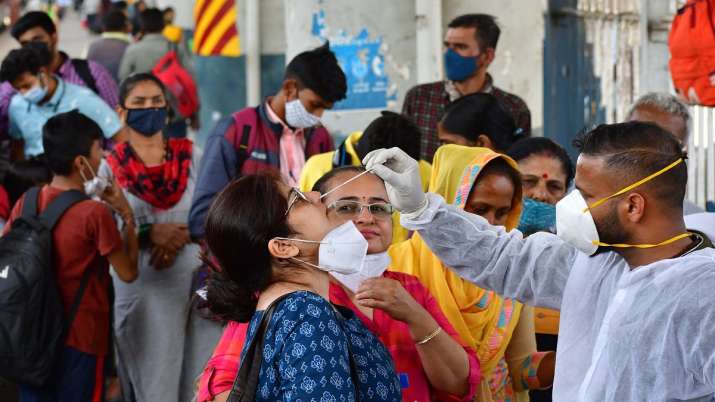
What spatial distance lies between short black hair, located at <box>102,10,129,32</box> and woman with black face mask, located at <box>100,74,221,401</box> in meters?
4.40

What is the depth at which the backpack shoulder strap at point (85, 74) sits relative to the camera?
23.8ft

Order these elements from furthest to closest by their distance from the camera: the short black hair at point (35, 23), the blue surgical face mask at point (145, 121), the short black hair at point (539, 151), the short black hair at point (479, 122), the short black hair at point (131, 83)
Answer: the short black hair at point (35, 23)
the short black hair at point (131, 83)
the blue surgical face mask at point (145, 121)
the short black hair at point (479, 122)
the short black hair at point (539, 151)

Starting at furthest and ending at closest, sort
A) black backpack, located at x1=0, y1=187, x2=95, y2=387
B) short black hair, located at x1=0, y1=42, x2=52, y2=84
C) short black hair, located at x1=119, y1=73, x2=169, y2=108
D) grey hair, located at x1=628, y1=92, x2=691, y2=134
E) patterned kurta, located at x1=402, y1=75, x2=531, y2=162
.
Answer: short black hair, located at x1=0, y1=42, x2=52, y2=84, patterned kurta, located at x1=402, y1=75, x2=531, y2=162, short black hair, located at x1=119, y1=73, x2=169, y2=108, grey hair, located at x1=628, y1=92, x2=691, y2=134, black backpack, located at x1=0, y1=187, x2=95, y2=387

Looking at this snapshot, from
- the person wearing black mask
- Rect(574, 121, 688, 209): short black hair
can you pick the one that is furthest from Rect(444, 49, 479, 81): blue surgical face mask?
Rect(574, 121, 688, 209): short black hair

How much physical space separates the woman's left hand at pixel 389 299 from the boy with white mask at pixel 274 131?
2320mm

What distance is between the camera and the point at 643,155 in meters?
2.98

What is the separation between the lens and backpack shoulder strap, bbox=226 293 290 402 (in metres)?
2.77

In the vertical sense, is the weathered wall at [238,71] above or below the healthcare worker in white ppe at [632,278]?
above

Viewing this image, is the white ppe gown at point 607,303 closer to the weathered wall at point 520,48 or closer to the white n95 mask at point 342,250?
the white n95 mask at point 342,250

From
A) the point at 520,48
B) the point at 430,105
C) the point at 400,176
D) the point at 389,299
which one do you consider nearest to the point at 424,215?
the point at 400,176

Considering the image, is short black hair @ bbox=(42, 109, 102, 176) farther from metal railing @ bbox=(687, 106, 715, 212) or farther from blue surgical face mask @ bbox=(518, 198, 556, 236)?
metal railing @ bbox=(687, 106, 715, 212)

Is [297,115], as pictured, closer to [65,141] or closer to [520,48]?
[65,141]

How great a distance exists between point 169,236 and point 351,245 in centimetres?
286

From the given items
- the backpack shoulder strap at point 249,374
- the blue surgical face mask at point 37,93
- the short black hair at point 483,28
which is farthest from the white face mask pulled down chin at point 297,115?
the backpack shoulder strap at point 249,374
